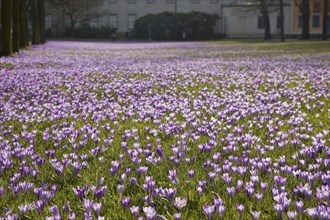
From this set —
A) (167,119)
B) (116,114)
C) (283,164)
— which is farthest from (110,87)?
(283,164)

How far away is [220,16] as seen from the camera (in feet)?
279

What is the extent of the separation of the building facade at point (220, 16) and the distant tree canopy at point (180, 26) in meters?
7.91

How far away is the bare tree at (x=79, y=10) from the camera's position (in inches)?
2901

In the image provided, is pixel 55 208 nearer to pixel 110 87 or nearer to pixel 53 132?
pixel 53 132

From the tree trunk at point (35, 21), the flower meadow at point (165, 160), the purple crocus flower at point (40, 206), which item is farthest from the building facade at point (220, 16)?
the purple crocus flower at point (40, 206)

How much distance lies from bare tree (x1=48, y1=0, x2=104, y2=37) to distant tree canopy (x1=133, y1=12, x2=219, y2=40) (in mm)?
11253

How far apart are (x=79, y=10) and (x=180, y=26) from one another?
18.4 m

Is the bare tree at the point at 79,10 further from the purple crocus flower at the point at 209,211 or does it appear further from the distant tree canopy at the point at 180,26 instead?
the purple crocus flower at the point at 209,211

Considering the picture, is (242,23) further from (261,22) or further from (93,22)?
(93,22)

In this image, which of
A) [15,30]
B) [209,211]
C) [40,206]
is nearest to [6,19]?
[15,30]

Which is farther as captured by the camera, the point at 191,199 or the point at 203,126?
the point at 203,126

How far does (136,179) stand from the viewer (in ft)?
10.8

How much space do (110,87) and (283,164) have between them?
21.1ft

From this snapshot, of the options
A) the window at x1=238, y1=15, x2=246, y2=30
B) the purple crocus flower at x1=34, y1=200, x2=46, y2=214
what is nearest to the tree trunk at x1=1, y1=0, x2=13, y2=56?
the purple crocus flower at x1=34, y1=200, x2=46, y2=214
